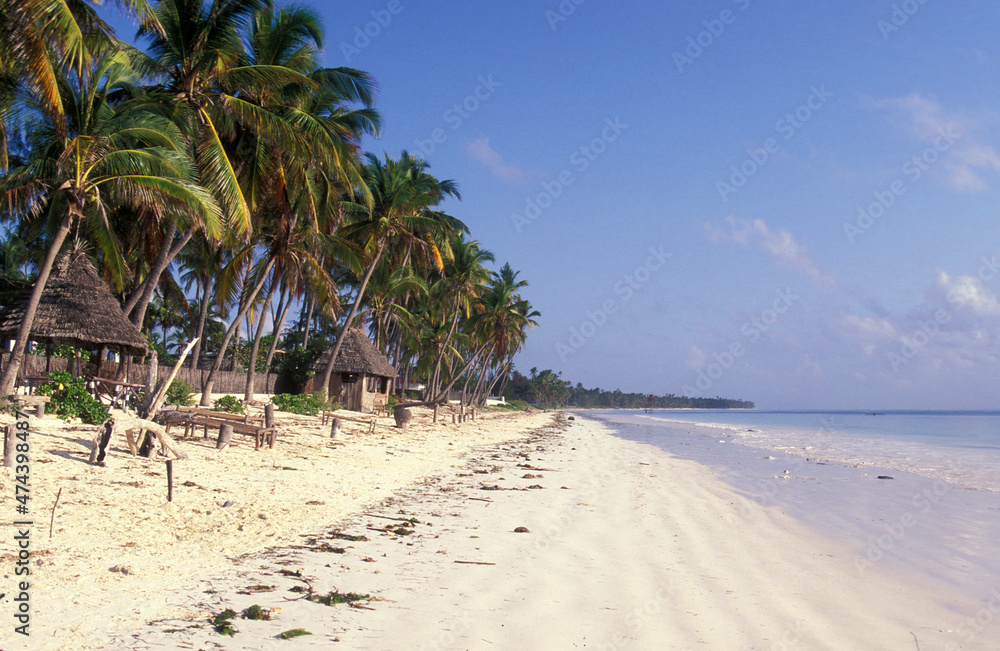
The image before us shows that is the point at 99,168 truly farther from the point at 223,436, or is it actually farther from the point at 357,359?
the point at 357,359

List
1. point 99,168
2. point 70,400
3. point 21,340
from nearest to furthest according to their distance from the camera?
point 70,400 < point 21,340 < point 99,168

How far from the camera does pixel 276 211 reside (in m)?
18.4

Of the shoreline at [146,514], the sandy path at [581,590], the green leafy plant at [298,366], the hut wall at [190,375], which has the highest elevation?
the green leafy plant at [298,366]

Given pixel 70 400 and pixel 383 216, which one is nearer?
pixel 70 400

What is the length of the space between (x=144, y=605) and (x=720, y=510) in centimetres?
686

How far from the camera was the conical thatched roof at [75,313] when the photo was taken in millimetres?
13312

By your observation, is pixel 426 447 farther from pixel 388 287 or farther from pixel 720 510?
pixel 388 287

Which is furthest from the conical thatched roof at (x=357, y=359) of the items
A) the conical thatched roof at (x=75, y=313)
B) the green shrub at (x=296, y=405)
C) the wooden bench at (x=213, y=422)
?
the wooden bench at (x=213, y=422)

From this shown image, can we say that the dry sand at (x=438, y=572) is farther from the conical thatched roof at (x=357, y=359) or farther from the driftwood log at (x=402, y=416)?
the conical thatched roof at (x=357, y=359)

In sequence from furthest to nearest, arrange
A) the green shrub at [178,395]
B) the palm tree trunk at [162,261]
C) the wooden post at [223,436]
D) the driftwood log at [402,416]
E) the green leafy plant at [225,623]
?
1. the driftwood log at [402,416]
2. the green shrub at [178,395]
3. the palm tree trunk at [162,261]
4. the wooden post at [223,436]
5. the green leafy plant at [225,623]

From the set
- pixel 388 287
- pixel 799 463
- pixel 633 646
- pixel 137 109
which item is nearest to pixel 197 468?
pixel 633 646

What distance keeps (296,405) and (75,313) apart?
6490mm

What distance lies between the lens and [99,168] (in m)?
12.9

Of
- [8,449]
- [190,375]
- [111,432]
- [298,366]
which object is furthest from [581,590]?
[298,366]
